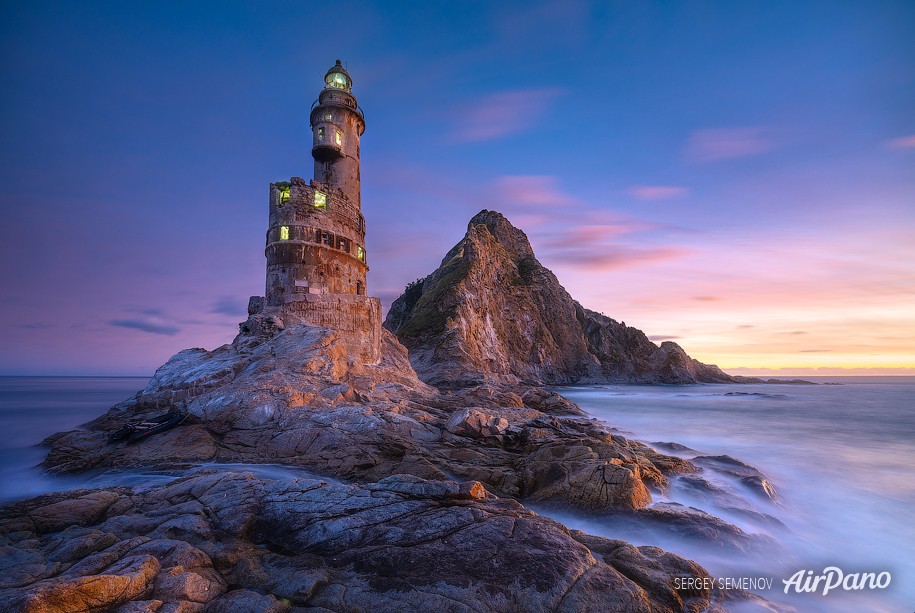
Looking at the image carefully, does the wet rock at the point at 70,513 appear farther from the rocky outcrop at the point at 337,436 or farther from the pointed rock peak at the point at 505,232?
the pointed rock peak at the point at 505,232

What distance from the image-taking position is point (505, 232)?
85875 millimetres

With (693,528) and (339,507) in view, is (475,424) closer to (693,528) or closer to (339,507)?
(693,528)

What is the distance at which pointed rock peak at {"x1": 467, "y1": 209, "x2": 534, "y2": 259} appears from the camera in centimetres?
8538

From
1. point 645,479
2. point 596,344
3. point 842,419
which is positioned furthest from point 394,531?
point 596,344

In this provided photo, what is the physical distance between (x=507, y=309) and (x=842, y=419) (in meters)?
44.4

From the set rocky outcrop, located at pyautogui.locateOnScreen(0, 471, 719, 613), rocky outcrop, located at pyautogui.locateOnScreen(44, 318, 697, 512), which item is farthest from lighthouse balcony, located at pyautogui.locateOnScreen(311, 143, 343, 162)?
rocky outcrop, located at pyautogui.locateOnScreen(0, 471, 719, 613)

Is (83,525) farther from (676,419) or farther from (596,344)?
(596,344)

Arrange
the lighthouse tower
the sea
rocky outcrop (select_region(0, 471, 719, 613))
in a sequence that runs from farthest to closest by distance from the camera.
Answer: the lighthouse tower < the sea < rocky outcrop (select_region(0, 471, 719, 613))

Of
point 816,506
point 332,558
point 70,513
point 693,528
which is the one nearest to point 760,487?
point 816,506

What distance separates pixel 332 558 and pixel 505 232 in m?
83.5

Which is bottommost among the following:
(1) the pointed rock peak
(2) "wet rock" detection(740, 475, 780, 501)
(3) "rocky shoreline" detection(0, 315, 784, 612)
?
(2) "wet rock" detection(740, 475, 780, 501)

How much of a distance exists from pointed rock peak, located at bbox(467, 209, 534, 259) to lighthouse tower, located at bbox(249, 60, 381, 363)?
191ft

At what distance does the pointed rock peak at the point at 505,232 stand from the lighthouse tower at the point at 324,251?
5822cm

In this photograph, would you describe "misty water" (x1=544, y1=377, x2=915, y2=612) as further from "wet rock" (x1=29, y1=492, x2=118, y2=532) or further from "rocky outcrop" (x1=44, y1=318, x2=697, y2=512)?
"wet rock" (x1=29, y1=492, x2=118, y2=532)
